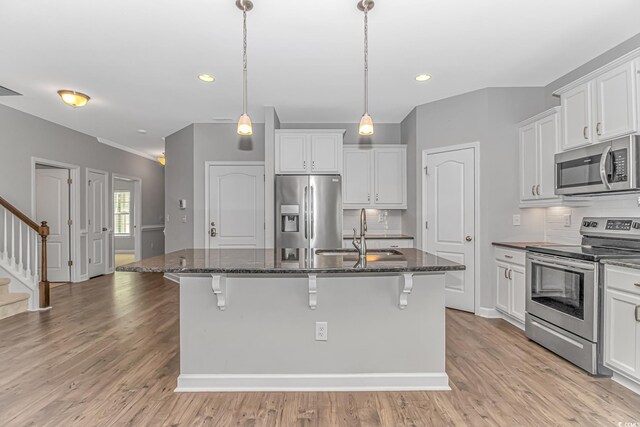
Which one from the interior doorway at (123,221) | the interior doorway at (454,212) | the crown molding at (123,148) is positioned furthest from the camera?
the interior doorway at (123,221)

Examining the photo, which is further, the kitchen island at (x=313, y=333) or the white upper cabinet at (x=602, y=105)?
the white upper cabinet at (x=602, y=105)

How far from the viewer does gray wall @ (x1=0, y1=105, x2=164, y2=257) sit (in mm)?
4484

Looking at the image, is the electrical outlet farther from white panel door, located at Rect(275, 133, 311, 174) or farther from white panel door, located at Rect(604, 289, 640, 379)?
white panel door, located at Rect(275, 133, 311, 174)

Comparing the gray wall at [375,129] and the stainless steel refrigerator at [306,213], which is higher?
the gray wall at [375,129]

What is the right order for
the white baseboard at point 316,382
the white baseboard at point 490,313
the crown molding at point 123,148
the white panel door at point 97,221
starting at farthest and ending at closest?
the crown molding at point 123,148
the white panel door at point 97,221
the white baseboard at point 490,313
the white baseboard at point 316,382

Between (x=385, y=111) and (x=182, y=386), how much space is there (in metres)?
4.03

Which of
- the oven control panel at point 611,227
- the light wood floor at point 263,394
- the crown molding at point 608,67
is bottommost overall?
the light wood floor at point 263,394

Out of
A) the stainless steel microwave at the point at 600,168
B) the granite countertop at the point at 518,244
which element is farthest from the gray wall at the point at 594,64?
the granite countertop at the point at 518,244

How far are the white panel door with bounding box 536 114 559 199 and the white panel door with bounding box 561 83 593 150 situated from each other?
143mm

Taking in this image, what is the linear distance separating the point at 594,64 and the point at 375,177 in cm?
269

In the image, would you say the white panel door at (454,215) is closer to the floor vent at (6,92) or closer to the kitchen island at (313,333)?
the kitchen island at (313,333)

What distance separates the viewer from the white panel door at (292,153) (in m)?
4.64

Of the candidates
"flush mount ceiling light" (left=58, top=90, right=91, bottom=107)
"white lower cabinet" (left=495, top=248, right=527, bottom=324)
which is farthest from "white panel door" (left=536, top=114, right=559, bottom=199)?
"flush mount ceiling light" (left=58, top=90, right=91, bottom=107)

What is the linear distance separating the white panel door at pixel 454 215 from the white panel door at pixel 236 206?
2.58 metres
